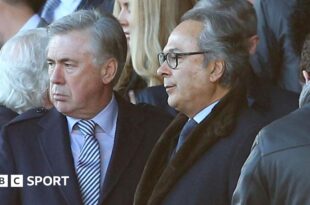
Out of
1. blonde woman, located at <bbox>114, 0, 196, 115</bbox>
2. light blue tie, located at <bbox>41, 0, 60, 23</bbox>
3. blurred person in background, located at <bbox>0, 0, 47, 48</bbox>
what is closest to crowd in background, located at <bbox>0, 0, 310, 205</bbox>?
blonde woman, located at <bbox>114, 0, 196, 115</bbox>

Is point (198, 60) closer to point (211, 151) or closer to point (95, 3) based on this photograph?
point (211, 151)

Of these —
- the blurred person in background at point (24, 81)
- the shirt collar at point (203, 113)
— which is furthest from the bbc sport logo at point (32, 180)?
the shirt collar at point (203, 113)

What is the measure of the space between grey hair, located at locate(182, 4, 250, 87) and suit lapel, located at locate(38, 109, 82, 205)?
81 cm

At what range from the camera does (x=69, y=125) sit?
5066mm

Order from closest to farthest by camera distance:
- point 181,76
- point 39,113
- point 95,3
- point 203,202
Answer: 1. point 203,202
2. point 181,76
3. point 39,113
4. point 95,3

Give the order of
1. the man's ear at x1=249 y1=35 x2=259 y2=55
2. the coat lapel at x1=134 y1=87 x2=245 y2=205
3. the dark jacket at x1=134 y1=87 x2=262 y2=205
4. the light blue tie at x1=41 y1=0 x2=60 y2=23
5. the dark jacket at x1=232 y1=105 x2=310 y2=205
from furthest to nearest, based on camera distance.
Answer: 1. the light blue tie at x1=41 y1=0 x2=60 y2=23
2. the man's ear at x1=249 y1=35 x2=259 y2=55
3. the coat lapel at x1=134 y1=87 x2=245 y2=205
4. the dark jacket at x1=134 y1=87 x2=262 y2=205
5. the dark jacket at x1=232 y1=105 x2=310 y2=205

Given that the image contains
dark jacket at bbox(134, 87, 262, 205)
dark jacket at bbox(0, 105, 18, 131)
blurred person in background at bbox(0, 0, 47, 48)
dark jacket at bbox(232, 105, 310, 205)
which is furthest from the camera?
blurred person in background at bbox(0, 0, 47, 48)

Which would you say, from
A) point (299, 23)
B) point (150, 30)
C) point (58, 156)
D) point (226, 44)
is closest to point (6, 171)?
point (58, 156)

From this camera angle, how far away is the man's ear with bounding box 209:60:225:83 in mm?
4738

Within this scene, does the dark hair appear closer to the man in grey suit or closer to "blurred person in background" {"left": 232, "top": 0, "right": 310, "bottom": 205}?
the man in grey suit

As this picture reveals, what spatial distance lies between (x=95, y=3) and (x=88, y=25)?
1699 mm

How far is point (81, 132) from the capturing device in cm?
503

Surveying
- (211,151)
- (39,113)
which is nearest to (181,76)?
(211,151)

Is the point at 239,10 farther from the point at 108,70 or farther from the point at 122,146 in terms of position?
the point at 122,146
